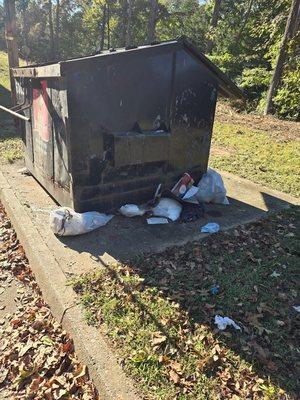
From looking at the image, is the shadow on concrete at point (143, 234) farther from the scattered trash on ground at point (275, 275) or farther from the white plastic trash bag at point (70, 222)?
the scattered trash on ground at point (275, 275)

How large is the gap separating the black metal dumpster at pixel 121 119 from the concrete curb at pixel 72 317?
30.4 inches

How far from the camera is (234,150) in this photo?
9680mm

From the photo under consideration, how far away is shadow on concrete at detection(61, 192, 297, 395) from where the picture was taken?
122 inches

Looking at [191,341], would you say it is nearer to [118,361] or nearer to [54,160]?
[118,361]

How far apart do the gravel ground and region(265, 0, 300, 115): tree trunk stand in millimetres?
14154

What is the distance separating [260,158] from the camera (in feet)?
29.0

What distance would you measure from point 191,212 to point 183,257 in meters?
1.14

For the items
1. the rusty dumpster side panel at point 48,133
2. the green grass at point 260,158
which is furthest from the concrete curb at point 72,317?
the green grass at point 260,158

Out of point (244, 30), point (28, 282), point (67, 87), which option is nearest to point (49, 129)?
point (67, 87)

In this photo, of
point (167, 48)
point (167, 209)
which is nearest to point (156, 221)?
point (167, 209)

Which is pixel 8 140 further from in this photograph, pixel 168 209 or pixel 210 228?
pixel 210 228

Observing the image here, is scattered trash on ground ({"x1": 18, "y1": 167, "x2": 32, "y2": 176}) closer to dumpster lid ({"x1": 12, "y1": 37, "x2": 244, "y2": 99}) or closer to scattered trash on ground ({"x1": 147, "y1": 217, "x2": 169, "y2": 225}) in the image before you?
dumpster lid ({"x1": 12, "y1": 37, "x2": 244, "y2": 99})

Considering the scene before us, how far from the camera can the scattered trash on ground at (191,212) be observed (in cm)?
509

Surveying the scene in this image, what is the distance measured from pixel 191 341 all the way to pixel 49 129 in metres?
3.62
